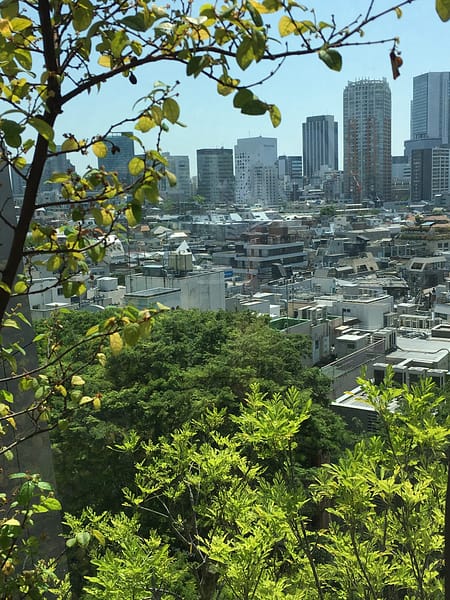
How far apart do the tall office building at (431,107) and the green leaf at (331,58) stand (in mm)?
38057

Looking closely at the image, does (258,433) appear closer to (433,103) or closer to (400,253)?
(400,253)

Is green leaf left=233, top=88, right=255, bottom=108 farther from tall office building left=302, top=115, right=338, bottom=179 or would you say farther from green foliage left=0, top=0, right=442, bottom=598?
tall office building left=302, top=115, right=338, bottom=179

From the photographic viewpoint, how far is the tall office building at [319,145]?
4116cm

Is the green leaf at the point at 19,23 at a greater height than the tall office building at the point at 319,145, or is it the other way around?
the tall office building at the point at 319,145

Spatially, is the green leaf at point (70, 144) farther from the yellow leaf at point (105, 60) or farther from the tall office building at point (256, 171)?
the tall office building at point (256, 171)

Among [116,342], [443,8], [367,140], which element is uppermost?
[367,140]

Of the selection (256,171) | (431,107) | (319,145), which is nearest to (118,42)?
(256,171)

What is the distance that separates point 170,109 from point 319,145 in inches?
1720

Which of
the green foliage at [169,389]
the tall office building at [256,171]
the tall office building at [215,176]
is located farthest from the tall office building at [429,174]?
the green foliage at [169,389]

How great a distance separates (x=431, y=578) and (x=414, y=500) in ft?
0.62

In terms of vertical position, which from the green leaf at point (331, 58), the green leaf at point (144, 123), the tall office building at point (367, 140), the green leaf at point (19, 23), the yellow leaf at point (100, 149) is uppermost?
the tall office building at point (367, 140)

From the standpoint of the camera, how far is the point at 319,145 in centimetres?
4266

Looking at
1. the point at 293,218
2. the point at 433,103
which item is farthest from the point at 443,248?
the point at 433,103

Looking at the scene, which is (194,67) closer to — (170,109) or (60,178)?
(170,109)
